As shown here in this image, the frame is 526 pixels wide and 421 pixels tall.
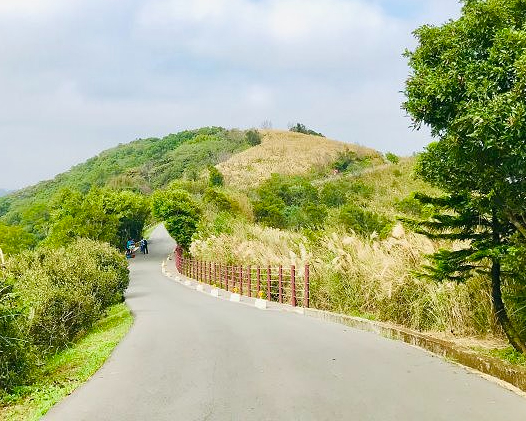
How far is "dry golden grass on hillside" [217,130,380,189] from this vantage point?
338 ft

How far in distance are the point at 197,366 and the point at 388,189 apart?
5817cm

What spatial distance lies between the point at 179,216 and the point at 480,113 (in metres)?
49.0

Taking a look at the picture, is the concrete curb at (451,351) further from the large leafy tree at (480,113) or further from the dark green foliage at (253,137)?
the dark green foliage at (253,137)

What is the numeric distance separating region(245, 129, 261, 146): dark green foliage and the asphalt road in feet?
427

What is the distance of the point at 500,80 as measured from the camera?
5.63 m

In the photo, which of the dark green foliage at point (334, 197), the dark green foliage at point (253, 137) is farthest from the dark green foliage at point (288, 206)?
the dark green foliage at point (253, 137)

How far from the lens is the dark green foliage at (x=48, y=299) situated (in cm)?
826

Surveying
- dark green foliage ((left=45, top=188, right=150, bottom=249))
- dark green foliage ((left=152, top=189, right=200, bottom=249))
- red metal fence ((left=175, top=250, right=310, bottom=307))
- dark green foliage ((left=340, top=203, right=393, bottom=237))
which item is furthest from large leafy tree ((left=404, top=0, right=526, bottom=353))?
dark green foliage ((left=152, top=189, right=200, bottom=249))

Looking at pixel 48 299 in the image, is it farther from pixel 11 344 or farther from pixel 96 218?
pixel 96 218

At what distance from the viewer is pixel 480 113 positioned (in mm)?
5301

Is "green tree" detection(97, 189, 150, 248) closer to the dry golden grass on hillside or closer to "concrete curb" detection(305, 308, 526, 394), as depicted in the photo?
the dry golden grass on hillside

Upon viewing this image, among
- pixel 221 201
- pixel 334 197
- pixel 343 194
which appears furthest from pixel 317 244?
pixel 221 201

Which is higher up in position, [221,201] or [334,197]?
[221,201]

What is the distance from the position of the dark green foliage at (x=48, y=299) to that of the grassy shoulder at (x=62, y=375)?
29 cm
